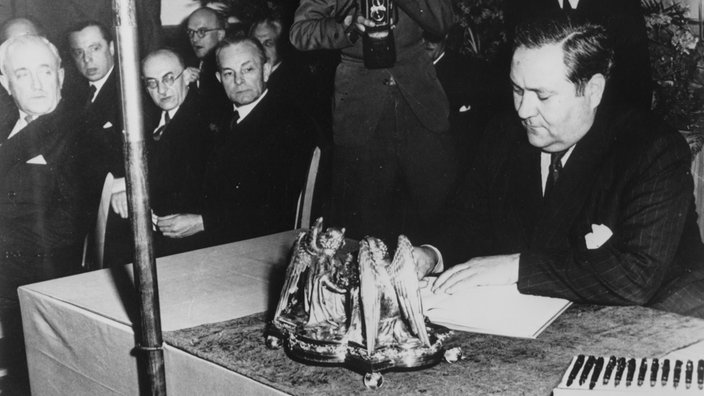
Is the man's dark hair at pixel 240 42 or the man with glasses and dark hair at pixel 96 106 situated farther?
the man's dark hair at pixel 240 42

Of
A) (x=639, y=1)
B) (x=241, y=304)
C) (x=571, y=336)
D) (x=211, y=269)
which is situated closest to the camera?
(x=571, y=336)

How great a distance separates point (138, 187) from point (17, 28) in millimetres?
2628

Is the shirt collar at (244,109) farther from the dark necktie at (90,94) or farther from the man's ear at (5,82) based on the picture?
the man's ear at (5,82)

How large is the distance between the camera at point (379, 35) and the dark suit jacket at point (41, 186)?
1.41m

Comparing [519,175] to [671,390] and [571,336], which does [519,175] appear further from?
[671,390]

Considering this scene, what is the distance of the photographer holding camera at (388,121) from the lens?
329 centimetres

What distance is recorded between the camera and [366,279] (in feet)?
3.62

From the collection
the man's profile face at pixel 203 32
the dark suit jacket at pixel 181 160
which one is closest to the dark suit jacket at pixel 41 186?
the dark suit jacket at pixel 181 160

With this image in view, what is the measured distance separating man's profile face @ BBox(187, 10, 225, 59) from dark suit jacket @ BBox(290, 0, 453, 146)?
1.86 ft

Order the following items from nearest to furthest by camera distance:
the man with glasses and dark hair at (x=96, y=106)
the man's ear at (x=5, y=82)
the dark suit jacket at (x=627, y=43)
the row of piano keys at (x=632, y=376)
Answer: the row of piano keys at (x=632, y=376) < the dark suit jacket at (x=627, y=43) < the man's ear at (x=5, y=82) < the man with glasses and dark hair at (x=96, y=106)

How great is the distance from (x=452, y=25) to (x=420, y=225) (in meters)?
1.00

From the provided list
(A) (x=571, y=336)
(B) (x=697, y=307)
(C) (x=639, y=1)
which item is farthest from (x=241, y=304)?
(C) (x=639, y=1)

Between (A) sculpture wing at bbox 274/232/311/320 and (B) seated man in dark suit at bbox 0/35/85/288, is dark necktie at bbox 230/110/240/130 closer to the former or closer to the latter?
(B) seated man in dark suit at bbox 0/35/85/288

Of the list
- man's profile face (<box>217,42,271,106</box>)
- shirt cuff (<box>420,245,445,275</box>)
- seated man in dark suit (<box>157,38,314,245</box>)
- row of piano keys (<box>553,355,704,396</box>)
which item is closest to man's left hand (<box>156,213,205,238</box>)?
seated man in dark suit (<box>157,38,314,245</box>)
